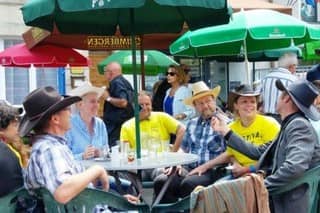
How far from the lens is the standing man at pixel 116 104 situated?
9141mm

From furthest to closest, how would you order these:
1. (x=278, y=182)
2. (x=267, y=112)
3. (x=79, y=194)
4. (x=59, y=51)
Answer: (x=59, y=51), (x=267, y=112), (x=278, y=182), (x=79, y=194)

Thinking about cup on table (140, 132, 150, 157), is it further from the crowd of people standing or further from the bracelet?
the bracelet

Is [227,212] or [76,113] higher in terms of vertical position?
[76,113]

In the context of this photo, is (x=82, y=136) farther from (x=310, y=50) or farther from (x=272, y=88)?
(x=310, y=50)

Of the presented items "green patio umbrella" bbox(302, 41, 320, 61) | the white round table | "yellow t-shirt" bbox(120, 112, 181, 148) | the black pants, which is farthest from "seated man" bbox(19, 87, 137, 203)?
"green patio umbrella" bbox(302, 41, 320, 61)

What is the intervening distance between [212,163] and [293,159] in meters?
1.67

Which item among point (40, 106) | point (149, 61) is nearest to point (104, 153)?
point (40, 106)

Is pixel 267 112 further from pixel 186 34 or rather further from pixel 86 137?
pixel 86 137

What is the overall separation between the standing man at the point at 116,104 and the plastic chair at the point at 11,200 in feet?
16.3

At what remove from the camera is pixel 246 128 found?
5.70 metres

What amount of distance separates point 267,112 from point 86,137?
119 inches

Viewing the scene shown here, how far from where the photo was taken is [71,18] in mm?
6535

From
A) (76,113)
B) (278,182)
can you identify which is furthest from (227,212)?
(76,113)

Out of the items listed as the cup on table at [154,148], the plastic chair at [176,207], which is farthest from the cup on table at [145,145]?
the plastic chair at [176,207]
